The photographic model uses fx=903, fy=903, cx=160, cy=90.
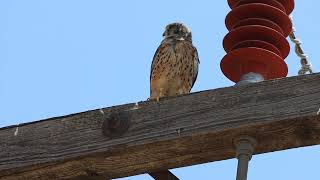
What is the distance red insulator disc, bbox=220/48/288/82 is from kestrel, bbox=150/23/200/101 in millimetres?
3521

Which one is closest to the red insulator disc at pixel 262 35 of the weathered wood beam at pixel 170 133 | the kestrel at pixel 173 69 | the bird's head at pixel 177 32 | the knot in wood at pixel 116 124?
the weathered wood beam at pixel 170 133

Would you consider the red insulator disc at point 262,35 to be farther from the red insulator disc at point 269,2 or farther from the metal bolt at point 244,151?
the metal bolt at point 244,151

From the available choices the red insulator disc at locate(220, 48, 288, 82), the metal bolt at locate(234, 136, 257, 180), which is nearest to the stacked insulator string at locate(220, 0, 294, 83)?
the red insulator disc at locate(220, 48, 288, 82)

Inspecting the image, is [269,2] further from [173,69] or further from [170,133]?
[173,69]

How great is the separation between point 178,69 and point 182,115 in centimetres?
393

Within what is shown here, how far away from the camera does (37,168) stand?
3.78 metres

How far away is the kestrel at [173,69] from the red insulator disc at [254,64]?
3521mm

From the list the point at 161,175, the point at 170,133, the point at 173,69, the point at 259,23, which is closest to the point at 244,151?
the point at 170,133

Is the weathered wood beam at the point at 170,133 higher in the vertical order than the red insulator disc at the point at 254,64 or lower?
lower

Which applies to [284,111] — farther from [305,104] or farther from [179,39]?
[179,39]

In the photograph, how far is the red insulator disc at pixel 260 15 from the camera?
13.5 feet

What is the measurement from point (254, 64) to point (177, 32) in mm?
4238

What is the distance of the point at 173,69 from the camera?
7.61m

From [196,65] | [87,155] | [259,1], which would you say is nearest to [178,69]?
[196,65]
